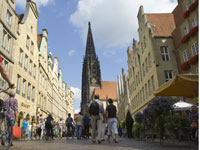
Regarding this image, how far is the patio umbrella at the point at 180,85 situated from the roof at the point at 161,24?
15483 mm

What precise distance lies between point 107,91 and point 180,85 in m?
80.4

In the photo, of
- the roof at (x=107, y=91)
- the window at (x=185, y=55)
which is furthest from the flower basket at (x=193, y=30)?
the roof at (x=107, y=91)

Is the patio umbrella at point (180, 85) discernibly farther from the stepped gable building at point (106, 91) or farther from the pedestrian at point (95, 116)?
the stepped gable building at point (106, 91)

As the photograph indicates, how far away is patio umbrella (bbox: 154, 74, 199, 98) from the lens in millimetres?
7578

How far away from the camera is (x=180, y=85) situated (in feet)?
28.7

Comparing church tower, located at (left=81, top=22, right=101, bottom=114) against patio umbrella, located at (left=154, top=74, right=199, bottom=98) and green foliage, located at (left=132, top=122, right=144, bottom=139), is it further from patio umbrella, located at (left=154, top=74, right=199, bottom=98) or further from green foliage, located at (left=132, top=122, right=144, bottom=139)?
patio umbrella, located at (left=154, top=74, right=199, bottom=98)

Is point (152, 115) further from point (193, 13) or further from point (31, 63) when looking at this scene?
point (31, 63)

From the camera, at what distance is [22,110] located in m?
Answer: 21.0

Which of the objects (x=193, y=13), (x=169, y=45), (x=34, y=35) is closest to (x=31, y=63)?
(x=34, y=35)

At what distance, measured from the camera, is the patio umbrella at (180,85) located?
7.58 meters

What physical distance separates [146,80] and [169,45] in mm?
5573

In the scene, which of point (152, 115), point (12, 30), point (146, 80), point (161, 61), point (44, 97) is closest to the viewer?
point (152, 115)

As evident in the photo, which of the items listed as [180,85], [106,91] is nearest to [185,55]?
[180,85]

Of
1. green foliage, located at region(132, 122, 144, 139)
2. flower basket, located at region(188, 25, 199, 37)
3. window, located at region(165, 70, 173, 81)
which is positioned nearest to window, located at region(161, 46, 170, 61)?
window, located at region(165, 70, 173, 81)
